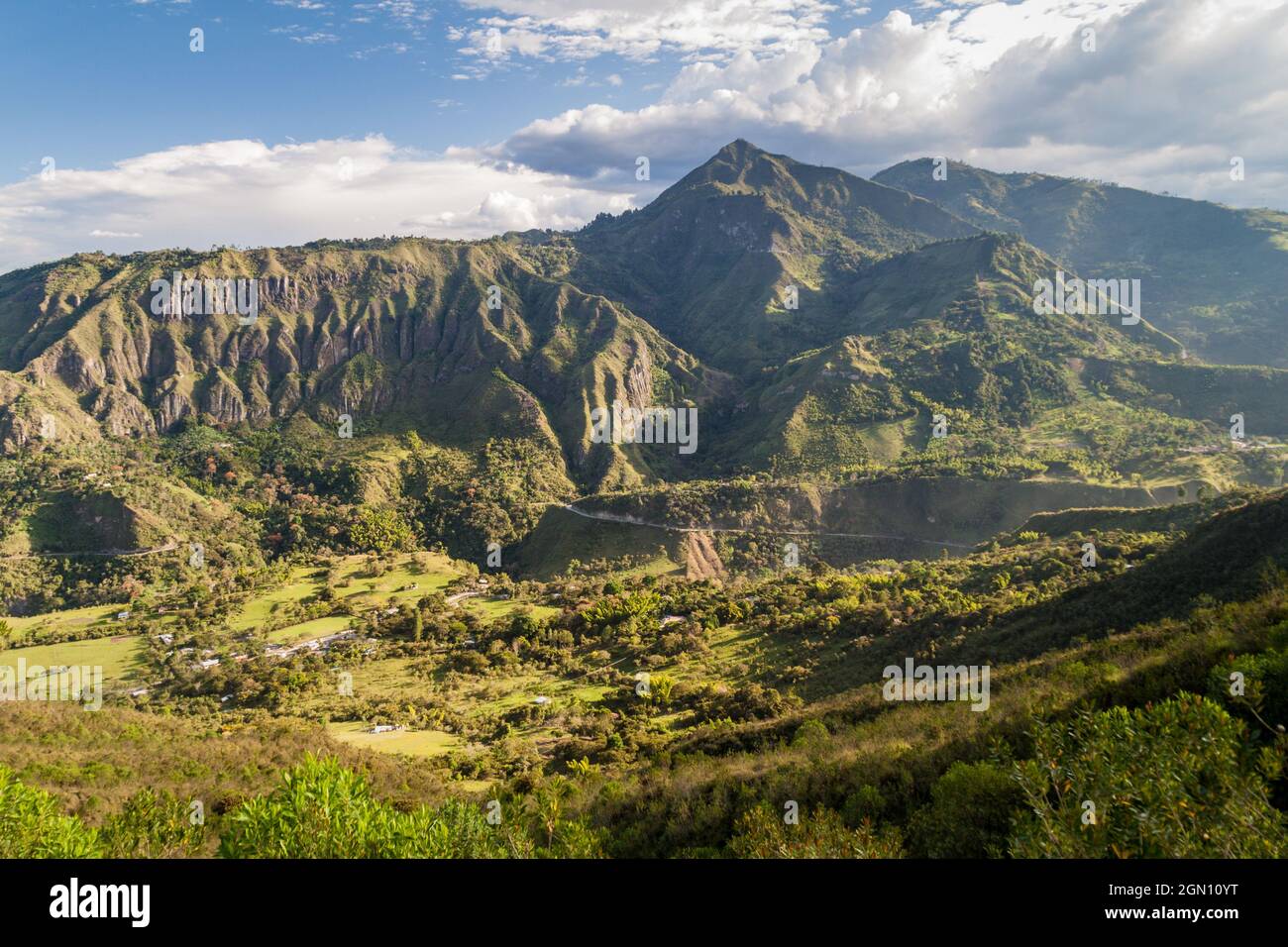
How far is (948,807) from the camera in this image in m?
19.1

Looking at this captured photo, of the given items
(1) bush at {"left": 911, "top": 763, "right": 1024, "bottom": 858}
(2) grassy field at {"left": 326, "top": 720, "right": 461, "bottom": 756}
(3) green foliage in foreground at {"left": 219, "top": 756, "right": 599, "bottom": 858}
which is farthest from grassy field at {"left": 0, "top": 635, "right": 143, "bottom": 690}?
(1) bush at {"left": 911, "top": 763, "right": 1024, "bottom": 858}

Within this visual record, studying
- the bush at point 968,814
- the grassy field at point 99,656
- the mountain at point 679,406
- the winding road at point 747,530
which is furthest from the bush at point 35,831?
the mountain at point 679,406

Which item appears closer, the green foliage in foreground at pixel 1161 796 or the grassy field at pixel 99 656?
the green foliage in foreground at pixel 1161 796

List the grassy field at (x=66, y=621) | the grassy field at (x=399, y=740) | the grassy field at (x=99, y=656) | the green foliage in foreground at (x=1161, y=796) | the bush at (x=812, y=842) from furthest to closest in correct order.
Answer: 1. the grassy field at (x=66, y=621)
2. the grassy field at (x=99, y=656)
3. the grassy field at (x=399, y=740)
4. the bush at (x=812, y=842)
5. the green foliage in foreground at (x=1161, y=796)

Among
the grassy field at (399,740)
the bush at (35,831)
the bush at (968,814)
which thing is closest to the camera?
the bush at (35,831)

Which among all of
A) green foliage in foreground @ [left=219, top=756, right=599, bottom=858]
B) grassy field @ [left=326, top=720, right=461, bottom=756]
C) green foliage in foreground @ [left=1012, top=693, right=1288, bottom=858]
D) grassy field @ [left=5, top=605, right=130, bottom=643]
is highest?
green foliage in foreground @ [left=1012, top=693, right=1288, bottom=858]

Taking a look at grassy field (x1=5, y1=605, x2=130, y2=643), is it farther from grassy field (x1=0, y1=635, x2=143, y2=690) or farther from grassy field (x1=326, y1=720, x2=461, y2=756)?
grassy field (x1=326, y1=720, x2=461, y2=756)

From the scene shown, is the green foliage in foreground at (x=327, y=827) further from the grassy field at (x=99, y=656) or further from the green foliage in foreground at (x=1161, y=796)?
the grassy field at (x=99, y=656)

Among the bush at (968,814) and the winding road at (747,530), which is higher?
the bush at (968,814)

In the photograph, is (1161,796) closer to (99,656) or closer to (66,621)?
(99,656)

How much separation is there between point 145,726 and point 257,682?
655 inches

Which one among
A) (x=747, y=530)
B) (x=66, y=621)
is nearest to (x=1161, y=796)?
(x=747, y=530)
